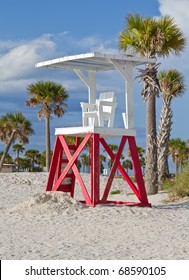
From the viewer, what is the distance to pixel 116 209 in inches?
634

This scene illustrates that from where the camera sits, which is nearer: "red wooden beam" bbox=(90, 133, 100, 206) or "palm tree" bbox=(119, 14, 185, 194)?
"red wooden beam" bbox=(90, 133, 100, 206)

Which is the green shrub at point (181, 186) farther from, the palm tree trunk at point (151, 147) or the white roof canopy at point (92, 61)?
the white roof canopy at point (92, 61)

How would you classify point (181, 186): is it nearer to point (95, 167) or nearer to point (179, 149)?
point (95, 167)

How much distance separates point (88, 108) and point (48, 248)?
24.6 ft

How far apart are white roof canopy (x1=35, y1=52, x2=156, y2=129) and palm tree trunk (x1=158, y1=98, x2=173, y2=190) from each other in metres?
9.22

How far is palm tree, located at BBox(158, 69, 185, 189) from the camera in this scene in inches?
1104

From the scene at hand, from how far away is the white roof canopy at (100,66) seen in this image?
17703mm

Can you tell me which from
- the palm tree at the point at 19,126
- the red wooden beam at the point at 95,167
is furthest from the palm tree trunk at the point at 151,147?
the palm tree at the point at 19,126

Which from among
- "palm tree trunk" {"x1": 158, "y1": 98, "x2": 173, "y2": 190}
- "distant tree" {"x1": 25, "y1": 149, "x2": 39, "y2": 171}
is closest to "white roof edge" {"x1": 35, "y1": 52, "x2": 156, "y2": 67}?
"palm tree trunk" {"x1": 158, "y1": 98, "x2": 173, "y2": 190}

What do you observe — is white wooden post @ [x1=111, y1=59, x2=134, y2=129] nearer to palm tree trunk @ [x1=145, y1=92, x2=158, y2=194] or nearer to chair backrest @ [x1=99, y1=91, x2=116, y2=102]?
chair backrest @ [x1=99, y1=91, x2=116, y2=102]
